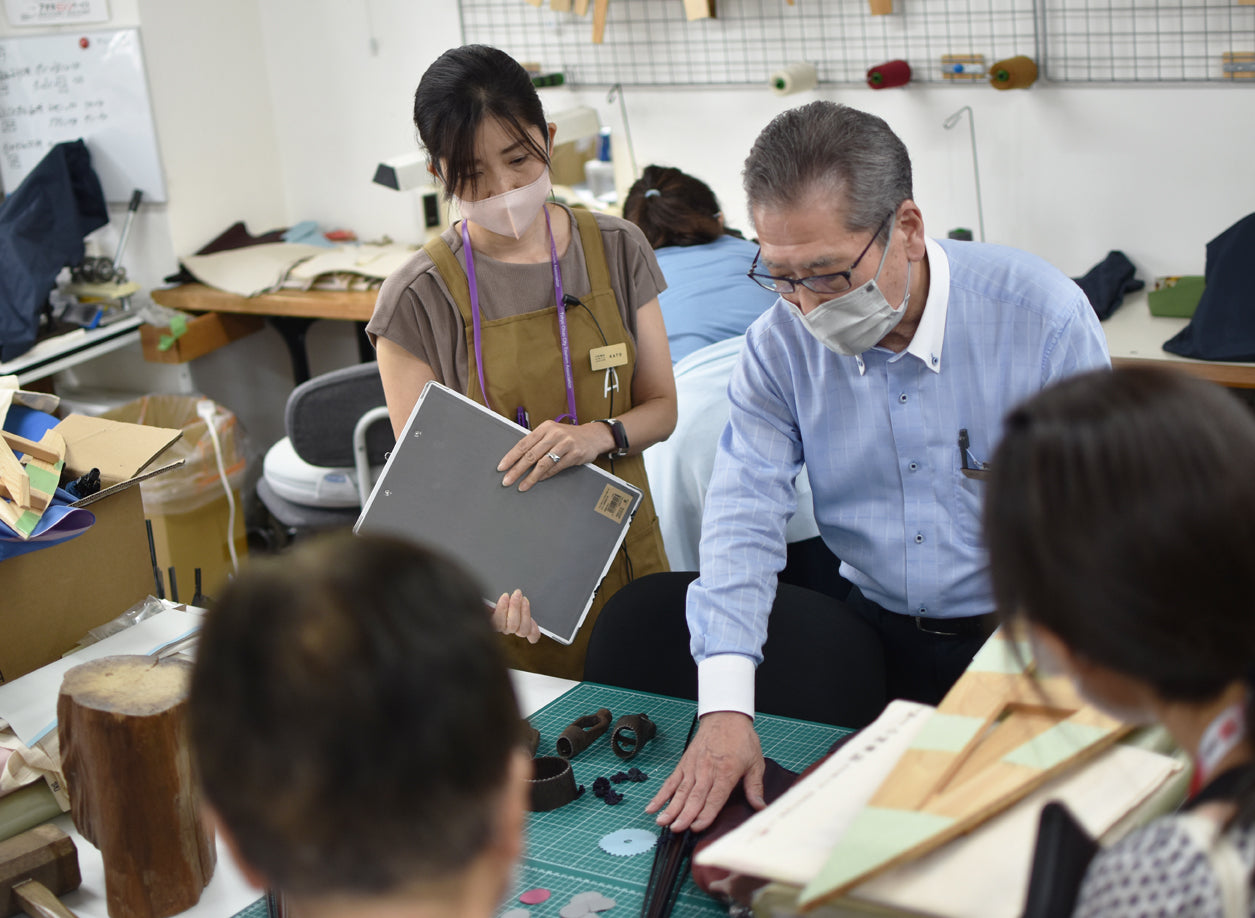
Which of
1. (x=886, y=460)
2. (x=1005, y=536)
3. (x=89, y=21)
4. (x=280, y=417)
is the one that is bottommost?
(x=280, y=417)

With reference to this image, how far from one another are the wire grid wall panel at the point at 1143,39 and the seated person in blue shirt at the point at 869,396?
1.82 m

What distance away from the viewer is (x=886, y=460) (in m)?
1.57

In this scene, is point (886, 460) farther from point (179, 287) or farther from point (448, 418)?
point (179, 287)

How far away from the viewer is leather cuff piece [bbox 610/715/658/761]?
1375mm

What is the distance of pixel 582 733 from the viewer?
1394 millimetres

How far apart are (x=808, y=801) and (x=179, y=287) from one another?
3.38 m

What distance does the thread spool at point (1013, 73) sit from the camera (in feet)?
10.1

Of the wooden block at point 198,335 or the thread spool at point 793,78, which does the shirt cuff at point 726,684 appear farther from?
the wooden block at point 198,335

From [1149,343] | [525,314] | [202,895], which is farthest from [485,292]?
[1149,343]

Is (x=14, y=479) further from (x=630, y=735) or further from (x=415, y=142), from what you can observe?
(x=415, y=142)

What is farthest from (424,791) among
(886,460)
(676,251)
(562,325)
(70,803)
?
(676,251)

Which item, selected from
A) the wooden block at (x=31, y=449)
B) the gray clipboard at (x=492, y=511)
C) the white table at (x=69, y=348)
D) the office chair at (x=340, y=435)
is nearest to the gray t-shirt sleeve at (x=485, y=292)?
the gray clipboard at (x=492, y=511)

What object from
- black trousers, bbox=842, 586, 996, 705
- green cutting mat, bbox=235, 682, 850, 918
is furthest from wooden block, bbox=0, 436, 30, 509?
black trousers, bbox=842, 586, 996, 705

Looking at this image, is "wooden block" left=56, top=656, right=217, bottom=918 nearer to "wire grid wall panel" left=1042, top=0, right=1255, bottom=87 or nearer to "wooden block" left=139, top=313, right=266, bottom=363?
"wooden block" left=139, top=313, right=266, bottom=363
